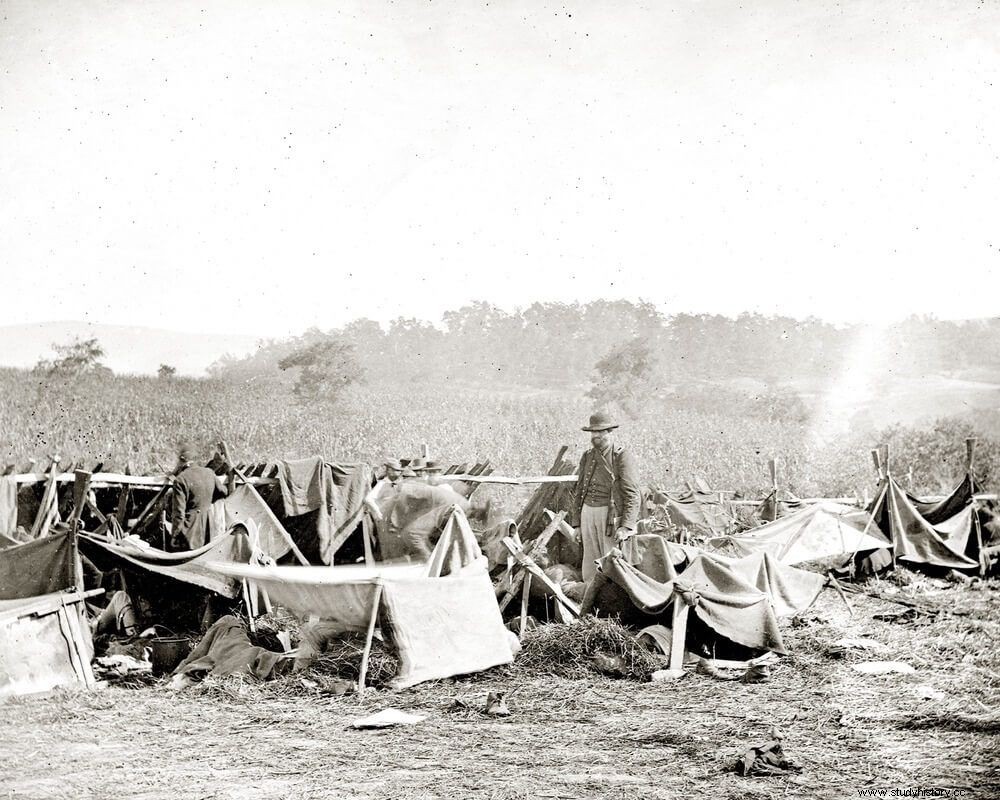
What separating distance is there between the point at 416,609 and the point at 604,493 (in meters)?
3.36

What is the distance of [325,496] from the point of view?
402 inches

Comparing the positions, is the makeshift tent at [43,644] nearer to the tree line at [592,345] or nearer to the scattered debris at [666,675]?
the scattered debris at [666,675]

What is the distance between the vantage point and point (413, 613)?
21.2 feet

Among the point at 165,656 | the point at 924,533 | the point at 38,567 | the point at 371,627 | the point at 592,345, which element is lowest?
the point at 165,656

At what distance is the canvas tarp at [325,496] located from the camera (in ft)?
33.1

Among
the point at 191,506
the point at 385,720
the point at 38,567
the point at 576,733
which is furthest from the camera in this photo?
the point at 191,506

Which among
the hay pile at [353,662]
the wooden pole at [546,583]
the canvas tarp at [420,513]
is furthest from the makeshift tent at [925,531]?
the hay pile at [353,662]

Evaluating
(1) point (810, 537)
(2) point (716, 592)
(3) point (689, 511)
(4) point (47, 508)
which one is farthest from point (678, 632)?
(4) point (47, 508)

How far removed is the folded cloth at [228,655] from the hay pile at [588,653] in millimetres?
1855

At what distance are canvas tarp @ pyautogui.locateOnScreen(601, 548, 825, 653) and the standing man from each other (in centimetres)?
93

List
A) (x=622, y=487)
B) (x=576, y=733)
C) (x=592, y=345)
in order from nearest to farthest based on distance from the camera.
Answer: (x=576, y=733)
(x=622, y=487)
(x=592, y=345)

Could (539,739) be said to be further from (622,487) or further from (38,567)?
(38,567)

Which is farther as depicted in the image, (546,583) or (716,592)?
(546,583)

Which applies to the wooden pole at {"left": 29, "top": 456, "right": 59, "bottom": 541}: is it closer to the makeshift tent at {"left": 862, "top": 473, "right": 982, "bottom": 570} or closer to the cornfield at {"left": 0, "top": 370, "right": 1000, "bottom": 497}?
the makeshift tent at {"left": 862, "top": 473, "right": 982, "bottom": 570}
